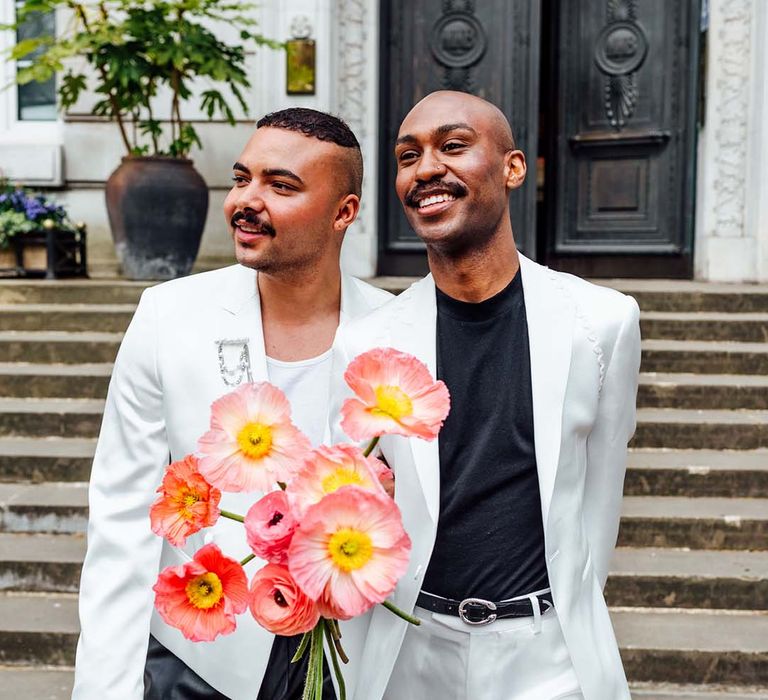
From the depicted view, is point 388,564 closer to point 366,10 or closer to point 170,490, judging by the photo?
point 170,490

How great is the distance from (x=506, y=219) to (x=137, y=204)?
17.9 ft

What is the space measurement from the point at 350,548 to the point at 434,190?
3.12ft

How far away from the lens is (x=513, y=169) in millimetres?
2205

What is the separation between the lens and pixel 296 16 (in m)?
7.69

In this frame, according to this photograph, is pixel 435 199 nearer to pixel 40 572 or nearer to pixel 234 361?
pixel 234 361

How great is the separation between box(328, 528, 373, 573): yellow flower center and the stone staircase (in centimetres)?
314

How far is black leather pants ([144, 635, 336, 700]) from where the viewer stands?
7.11 ft

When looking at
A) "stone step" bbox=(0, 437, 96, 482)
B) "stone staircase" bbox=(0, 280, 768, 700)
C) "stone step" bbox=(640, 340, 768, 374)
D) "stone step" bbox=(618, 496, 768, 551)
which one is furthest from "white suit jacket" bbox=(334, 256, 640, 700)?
"stone step" bbox=(640, 340, 768, 374)

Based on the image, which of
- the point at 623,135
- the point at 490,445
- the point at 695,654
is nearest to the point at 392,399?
the point at 490,445

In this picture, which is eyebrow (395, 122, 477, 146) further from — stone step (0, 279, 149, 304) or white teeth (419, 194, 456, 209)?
stone step (0, 279, 149, 304)

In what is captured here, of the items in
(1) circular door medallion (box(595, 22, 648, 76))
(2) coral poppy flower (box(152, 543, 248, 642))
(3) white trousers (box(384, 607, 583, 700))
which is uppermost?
(1) circular door medallion (box(595, 22, 648, 76))

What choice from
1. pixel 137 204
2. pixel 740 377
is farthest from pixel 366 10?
pixel 740 377

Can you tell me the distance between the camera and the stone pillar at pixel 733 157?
25.3ft

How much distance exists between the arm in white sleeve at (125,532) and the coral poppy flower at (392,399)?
3.19 ft
